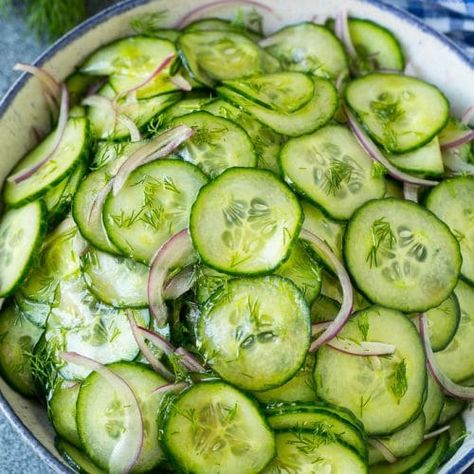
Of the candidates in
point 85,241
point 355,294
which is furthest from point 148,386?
point 355,294

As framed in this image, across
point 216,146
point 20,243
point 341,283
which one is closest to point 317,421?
point 341,283

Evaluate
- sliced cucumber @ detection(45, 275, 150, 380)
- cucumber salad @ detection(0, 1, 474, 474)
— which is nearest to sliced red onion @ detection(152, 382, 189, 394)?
cucumber salad @ detection(0, 1, 474, 474)

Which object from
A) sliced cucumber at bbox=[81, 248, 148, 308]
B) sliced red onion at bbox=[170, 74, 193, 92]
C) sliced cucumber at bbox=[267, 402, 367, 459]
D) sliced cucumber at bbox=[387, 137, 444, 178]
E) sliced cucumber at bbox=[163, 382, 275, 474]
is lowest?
sliced cucumber at bbox=[267, 402, 367, 459]

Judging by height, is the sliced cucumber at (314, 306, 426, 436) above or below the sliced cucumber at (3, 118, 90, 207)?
below

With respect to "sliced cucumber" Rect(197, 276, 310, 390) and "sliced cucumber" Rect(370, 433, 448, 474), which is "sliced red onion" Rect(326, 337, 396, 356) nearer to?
"sliced cucumber" Rect(197, 276, 310, 390)

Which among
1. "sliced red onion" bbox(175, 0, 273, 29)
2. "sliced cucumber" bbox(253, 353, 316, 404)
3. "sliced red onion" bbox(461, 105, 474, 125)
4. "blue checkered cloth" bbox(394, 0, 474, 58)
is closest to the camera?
"sliced cucumber" bbox(253, 353, 316, 404)

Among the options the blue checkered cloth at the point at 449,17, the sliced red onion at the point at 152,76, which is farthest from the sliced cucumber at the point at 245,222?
the blue checkered cloth at the point at 449,17

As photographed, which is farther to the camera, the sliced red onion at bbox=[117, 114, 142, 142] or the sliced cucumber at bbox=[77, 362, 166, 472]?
the sliced red onion at bbox=[117, 114, 142, 142]

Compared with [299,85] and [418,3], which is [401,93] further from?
[418,3]
